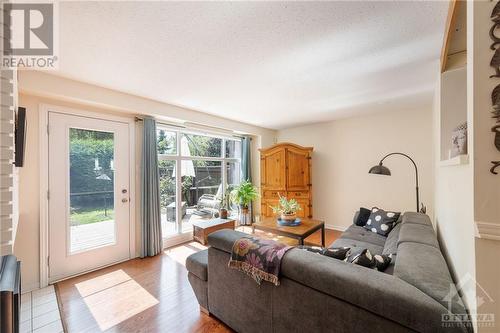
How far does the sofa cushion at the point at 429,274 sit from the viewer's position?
90cm

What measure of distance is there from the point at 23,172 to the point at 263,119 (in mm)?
3609

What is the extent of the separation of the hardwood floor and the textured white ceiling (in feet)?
7.69

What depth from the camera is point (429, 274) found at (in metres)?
1.08

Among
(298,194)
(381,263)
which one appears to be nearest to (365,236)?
(381,263)

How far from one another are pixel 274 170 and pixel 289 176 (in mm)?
369

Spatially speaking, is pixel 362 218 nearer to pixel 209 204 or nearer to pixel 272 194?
pixel 272 194

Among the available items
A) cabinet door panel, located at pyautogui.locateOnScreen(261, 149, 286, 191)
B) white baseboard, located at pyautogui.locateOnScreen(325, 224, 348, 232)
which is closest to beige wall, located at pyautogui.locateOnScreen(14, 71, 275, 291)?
cabinet door panel, located at pyautogui.locateOnScreen(261, 149, 286, 191)

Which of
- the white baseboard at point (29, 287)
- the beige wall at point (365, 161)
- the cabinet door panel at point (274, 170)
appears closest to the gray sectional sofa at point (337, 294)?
the white baseboard at point (29, 287)

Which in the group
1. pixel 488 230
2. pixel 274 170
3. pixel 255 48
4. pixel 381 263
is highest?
pixel 255 48

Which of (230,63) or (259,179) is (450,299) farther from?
(259,179)

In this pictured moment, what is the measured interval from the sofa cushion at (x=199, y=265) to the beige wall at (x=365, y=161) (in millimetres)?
3395

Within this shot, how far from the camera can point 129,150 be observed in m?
3.09

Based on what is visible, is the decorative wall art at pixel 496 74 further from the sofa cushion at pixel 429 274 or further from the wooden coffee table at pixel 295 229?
the wooden coffee table at pixel 295 229

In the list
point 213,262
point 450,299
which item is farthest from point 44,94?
point 450,299
